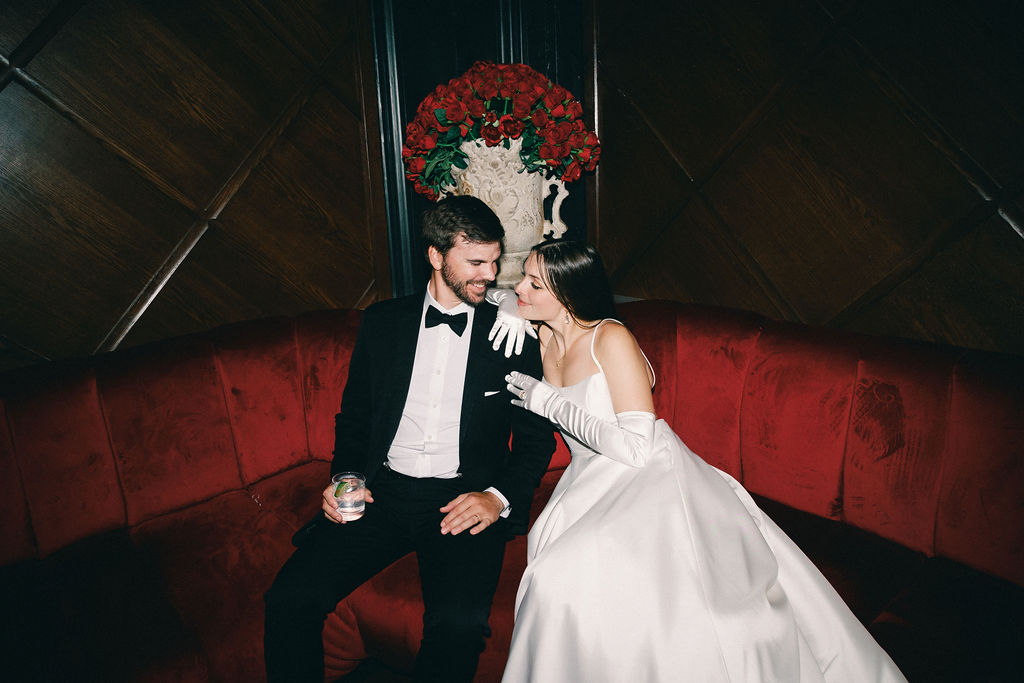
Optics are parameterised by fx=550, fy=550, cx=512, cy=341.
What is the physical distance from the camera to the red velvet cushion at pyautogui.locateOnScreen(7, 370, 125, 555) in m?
→ 1.72

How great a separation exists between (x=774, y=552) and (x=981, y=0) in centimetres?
197

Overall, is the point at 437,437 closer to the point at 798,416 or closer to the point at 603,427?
the point at 603,427

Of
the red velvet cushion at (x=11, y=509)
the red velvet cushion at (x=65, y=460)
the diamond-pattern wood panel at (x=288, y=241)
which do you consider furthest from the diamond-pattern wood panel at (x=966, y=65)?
the red velvet cushion at (x=11, y=509)

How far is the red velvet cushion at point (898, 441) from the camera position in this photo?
169cm

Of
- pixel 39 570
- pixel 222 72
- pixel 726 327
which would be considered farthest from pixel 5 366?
pixel 726 327

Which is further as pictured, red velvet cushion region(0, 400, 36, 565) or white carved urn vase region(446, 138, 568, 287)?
white carved urn vase region(446, 138, 568, 287)

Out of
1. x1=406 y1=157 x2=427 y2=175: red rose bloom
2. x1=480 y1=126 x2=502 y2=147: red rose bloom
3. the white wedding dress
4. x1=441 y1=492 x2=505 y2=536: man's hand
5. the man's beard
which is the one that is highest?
x1=480 y1=126 x2=502 y2=147: red rose bloom

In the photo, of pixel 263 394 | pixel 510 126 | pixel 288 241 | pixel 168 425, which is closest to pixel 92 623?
pixel 168 425

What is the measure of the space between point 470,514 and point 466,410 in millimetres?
363

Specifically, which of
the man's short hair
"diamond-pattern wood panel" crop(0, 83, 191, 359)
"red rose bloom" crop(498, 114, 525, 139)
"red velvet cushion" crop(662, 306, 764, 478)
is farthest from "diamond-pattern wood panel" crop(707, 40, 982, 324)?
"diamond-pattern wood panel" crop(0, 83, 191, 359)

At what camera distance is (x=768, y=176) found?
2.52 m

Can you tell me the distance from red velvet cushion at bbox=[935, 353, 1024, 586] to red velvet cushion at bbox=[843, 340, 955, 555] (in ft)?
0.11

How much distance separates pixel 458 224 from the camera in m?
1.89

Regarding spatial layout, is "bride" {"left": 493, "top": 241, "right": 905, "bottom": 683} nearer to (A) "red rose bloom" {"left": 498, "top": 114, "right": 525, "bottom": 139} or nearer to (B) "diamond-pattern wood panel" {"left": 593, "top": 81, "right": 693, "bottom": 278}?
(A) "red rose bloom" {"left": 498, "top": 114, "right": 525, "bottom": 139}
